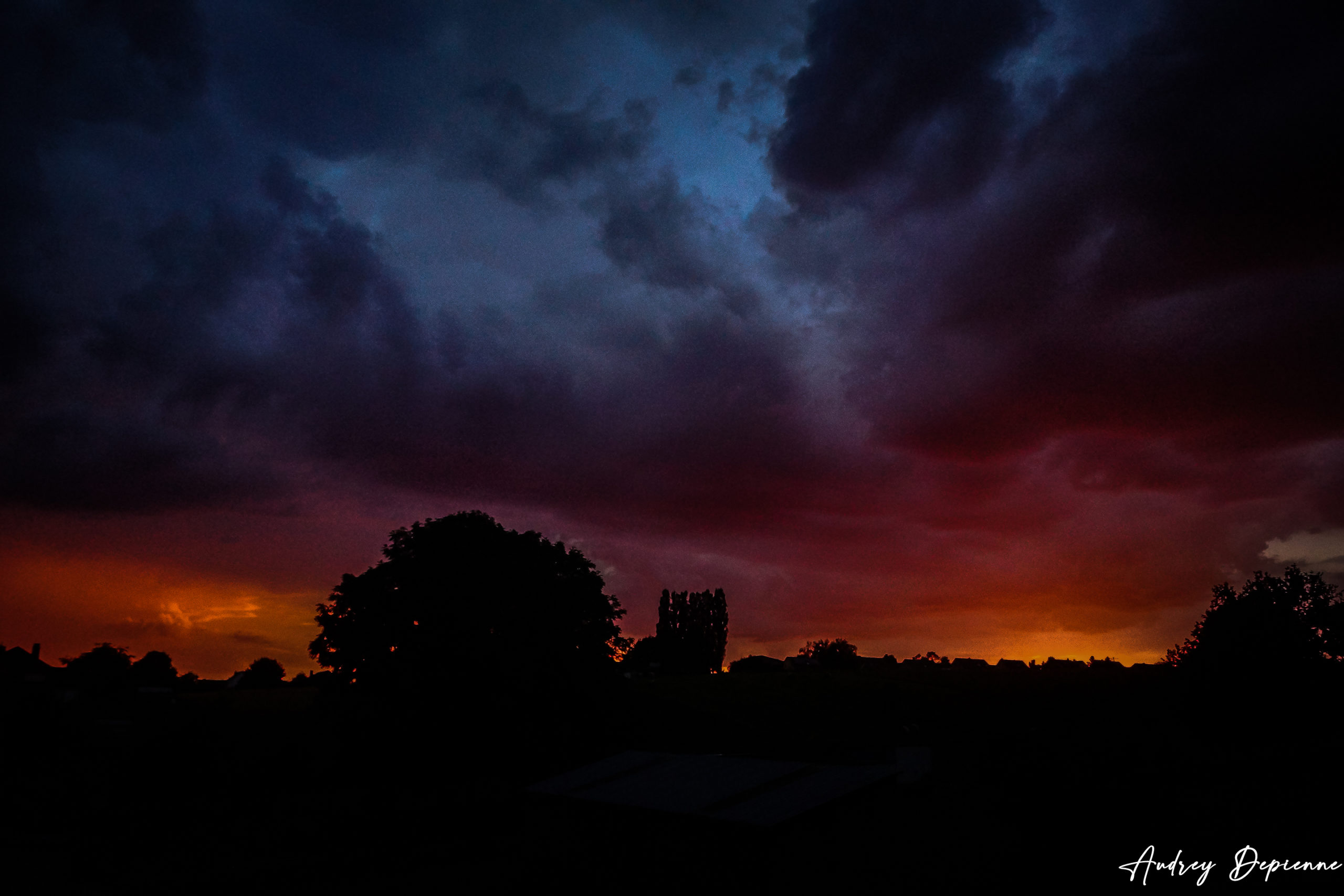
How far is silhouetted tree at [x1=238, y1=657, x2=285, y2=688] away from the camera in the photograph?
15088cm

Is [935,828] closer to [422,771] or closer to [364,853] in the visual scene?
[364,853]

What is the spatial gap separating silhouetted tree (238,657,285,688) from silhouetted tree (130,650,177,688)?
12.9 metres

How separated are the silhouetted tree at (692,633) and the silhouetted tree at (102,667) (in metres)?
78.5

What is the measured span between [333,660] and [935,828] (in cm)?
3433

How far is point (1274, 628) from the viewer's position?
57.8 metres

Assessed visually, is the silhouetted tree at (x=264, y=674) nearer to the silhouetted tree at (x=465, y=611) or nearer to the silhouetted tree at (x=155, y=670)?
the silhouetted tree at (x=155, y=670)

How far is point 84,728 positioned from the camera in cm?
5331

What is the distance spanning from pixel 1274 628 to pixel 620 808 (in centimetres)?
6133

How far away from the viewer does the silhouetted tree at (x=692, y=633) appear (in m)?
136

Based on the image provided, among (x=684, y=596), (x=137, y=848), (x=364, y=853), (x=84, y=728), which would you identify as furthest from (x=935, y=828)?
(x=684, y=596)

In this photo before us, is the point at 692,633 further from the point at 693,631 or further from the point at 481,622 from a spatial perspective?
the point at 481,622
